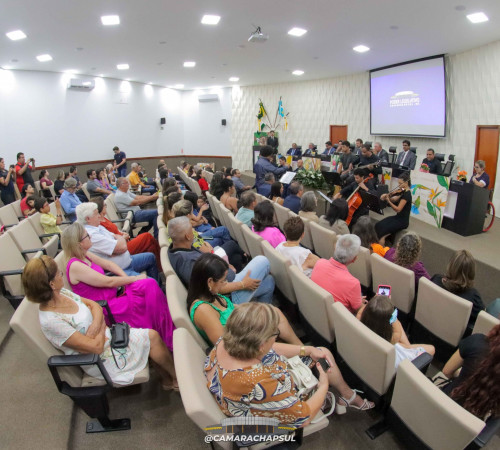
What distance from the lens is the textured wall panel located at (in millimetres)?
7164

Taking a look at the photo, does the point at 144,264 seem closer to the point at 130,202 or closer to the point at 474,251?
the point at 130,202

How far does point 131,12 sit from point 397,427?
6.17 meters

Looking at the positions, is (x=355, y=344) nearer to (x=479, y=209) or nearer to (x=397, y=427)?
(x=397, y=427)

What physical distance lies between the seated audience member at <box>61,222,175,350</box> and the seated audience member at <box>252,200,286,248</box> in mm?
1345

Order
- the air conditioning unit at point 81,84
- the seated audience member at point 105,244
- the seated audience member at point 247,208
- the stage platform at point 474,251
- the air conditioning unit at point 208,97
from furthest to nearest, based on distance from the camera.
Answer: the air conditioning unit at point 208,97, the air conditioning unit at point 81,84, the seated audience member at point 247,208, the stage platform at point 474,251, the seated audience member at point 105,244

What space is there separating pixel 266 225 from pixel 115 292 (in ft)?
5.38

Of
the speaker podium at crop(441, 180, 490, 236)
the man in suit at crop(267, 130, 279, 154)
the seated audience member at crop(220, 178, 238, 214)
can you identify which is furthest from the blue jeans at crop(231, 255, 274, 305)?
the man in suit at crop(267, 130, 279, 154)

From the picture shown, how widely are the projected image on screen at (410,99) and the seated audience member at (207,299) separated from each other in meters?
8.59

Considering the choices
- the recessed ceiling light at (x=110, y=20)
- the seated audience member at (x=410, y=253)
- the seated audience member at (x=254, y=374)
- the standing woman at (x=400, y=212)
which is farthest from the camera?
the recessed ceiling light at (x=110, y=20)

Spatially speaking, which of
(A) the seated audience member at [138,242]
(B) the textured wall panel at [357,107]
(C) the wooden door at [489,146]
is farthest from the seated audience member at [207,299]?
(C) the wooden door at [489,146]

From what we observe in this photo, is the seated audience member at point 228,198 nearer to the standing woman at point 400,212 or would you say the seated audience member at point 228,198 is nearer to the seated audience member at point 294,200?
the seated audience member at point 294,200

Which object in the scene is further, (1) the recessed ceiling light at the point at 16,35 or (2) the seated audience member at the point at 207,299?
(1) the recessed ceiling light at the point at 16,35

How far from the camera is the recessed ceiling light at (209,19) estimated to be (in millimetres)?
5445

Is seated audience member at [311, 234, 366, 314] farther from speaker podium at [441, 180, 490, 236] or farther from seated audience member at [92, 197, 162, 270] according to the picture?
speaker podium at [441, 180, 490, 236]
